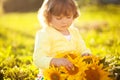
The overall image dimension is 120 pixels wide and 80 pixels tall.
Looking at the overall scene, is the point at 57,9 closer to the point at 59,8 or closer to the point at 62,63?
the point at 59,8

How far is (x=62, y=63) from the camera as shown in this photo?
3.21 meters

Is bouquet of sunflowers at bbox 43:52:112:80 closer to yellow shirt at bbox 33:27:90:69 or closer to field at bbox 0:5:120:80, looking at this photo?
yellow shirt at bbox 33:27:90:69

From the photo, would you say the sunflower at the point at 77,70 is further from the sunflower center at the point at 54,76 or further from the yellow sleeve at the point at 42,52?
the yellow sleeve at the point at 42,52

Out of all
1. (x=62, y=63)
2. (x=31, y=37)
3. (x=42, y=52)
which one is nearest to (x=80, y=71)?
(x=62, y=63)

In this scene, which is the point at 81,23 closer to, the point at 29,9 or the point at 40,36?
the point at 29,9

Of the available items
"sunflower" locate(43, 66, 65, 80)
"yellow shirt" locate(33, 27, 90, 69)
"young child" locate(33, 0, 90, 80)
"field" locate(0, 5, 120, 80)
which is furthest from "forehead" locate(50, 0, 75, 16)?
"field" locate(0, 5, 120, 80)

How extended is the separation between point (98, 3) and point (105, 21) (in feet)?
5.60

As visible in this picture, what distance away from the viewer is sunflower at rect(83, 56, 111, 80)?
10.5 ft

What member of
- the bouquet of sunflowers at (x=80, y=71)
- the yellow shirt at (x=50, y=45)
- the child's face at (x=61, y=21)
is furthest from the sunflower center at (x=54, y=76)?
the child's face at (x=61, y=21)

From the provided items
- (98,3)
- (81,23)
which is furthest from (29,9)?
(81,23)

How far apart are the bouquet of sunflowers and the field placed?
0.31 meters

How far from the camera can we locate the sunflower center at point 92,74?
321 centimetres

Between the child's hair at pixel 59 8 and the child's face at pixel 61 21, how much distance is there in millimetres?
28

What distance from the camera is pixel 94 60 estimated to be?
10.8 ft
